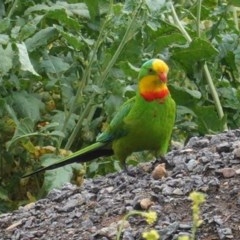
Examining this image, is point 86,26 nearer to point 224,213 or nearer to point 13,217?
point 13,217

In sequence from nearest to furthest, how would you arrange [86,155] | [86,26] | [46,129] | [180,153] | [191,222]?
[191,222]
[180,153]
[86,155]
[46,129]
[86,26]

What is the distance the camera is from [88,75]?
6965mm

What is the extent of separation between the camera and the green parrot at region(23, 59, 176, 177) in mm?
5820

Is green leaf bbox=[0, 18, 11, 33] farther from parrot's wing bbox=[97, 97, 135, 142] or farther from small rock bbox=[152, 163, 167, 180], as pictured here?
small rock bbox=[152, 163, 167, 180]

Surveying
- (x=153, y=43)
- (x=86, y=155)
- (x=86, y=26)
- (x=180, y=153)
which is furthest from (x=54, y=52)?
(x=180, y=153)

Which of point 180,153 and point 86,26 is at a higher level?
point 86,26

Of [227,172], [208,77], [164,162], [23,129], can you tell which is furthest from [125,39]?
[227,172]

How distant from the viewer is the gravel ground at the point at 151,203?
471 cm

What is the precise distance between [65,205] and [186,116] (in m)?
2.27

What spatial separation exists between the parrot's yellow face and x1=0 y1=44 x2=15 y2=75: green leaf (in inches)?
29.6

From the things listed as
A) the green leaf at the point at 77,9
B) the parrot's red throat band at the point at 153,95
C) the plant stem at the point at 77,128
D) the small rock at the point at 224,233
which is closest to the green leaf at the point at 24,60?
the parrot's red throat band at the point at 153,95

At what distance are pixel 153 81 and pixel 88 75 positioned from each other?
1.10 m

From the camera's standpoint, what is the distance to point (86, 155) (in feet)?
20.5

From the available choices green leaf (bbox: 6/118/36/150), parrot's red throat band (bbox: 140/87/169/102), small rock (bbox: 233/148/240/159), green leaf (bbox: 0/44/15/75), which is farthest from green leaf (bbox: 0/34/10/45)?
small rock (bbox: 233/148/240/159)
